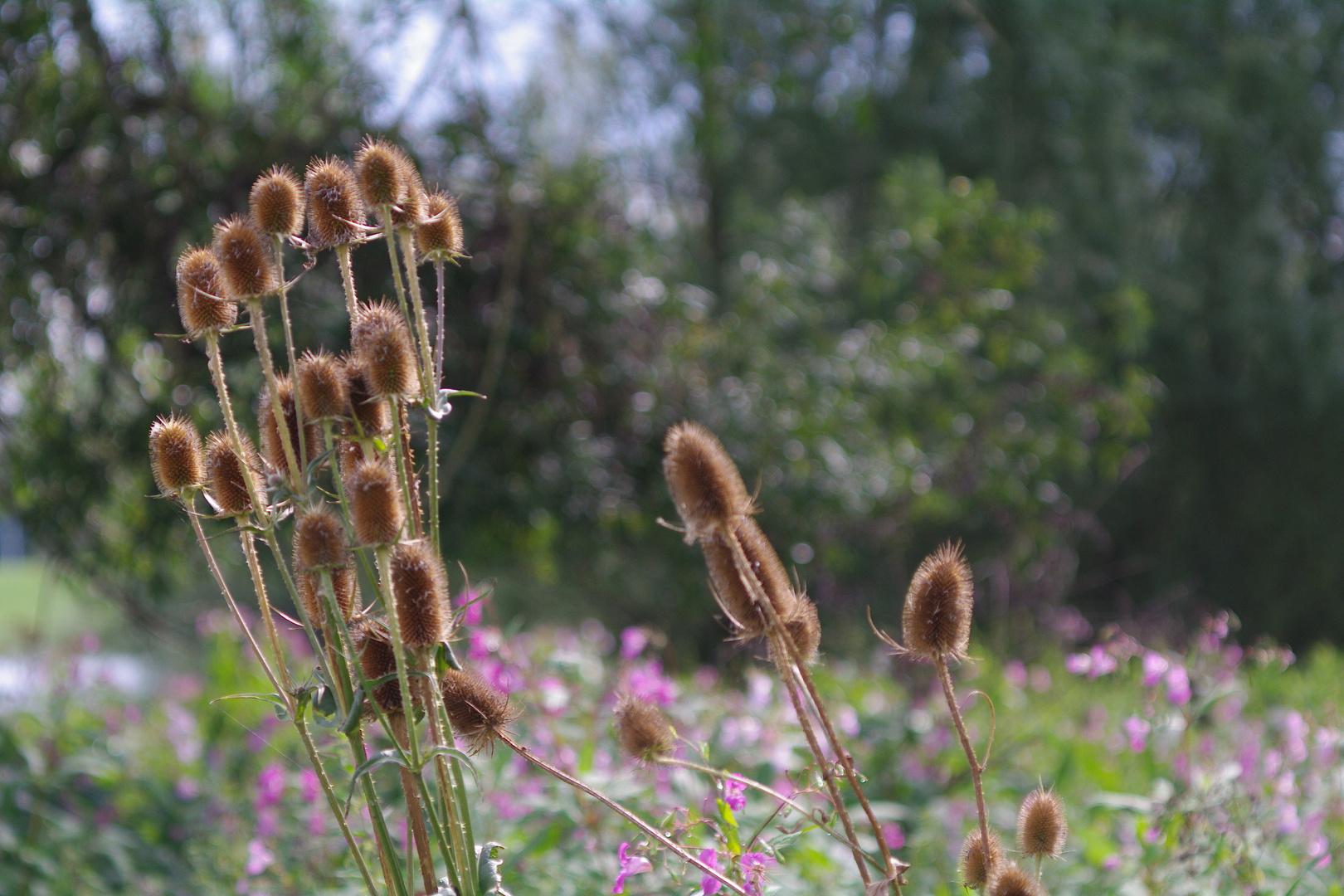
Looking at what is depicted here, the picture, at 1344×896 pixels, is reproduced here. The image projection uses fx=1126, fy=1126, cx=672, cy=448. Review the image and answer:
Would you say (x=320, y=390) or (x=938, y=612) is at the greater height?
(x=320, y=390)

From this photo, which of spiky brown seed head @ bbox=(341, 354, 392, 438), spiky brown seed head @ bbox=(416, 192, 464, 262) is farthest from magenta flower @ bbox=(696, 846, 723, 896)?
spiky brown seed head @ bbox=(416, 192, 464, 262)

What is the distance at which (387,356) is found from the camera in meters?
0.96

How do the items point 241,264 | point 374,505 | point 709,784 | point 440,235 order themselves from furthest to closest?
point 709,784 → point 440,235 → point 241,264 → point 374,505

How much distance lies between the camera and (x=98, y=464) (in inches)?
145

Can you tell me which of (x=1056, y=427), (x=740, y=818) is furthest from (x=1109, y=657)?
(x=1056, y=427)

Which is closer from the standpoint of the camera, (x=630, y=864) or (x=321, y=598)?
(x=321, y=598)

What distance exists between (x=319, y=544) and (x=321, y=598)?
101mm

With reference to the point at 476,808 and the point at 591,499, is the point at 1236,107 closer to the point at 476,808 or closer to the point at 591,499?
the point at 591,499

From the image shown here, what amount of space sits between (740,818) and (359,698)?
2.60 ft

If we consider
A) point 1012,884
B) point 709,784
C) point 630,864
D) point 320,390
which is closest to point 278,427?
point 320,390

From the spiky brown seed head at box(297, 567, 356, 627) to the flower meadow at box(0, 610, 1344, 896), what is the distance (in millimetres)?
282

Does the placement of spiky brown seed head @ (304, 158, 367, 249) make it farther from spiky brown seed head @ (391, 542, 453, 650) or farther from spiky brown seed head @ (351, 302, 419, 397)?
spiky brown seed head @ (391, 542, 453, 650)

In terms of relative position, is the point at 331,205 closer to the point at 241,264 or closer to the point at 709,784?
the point at 241,264

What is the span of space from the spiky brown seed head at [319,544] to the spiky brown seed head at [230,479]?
0.34 feet
